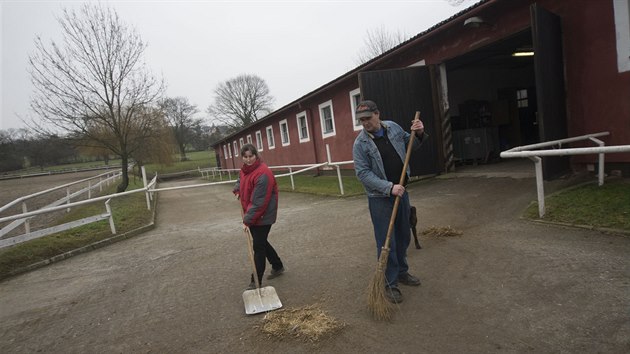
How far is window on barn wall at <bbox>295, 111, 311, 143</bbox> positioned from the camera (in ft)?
61.1

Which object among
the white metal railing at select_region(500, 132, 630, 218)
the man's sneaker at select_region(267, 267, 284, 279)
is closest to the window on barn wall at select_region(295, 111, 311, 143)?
the white metal railing at select_region(500, 132, 630, 218)

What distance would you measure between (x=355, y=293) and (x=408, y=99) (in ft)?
25.0

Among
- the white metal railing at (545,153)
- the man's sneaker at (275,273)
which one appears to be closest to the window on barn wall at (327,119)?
the white metal railing at (545,153)

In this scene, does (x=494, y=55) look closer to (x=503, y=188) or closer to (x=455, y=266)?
(x=503, y=188)

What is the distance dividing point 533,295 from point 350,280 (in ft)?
5.74

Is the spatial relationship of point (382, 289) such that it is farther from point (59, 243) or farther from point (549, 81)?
point (59, 243)

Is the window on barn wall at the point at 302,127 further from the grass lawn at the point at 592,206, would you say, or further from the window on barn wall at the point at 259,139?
the grass lawn at the point at 592,206

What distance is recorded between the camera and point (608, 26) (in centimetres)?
636

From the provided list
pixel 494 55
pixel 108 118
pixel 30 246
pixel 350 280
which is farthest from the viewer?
pixel 108 118

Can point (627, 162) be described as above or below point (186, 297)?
above

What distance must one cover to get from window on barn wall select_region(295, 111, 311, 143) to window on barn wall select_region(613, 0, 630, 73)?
13.4 metres

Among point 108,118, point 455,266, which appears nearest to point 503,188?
point 455,266

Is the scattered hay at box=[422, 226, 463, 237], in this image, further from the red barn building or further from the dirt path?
the red barn building

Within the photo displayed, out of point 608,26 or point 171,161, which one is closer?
point 608,26
